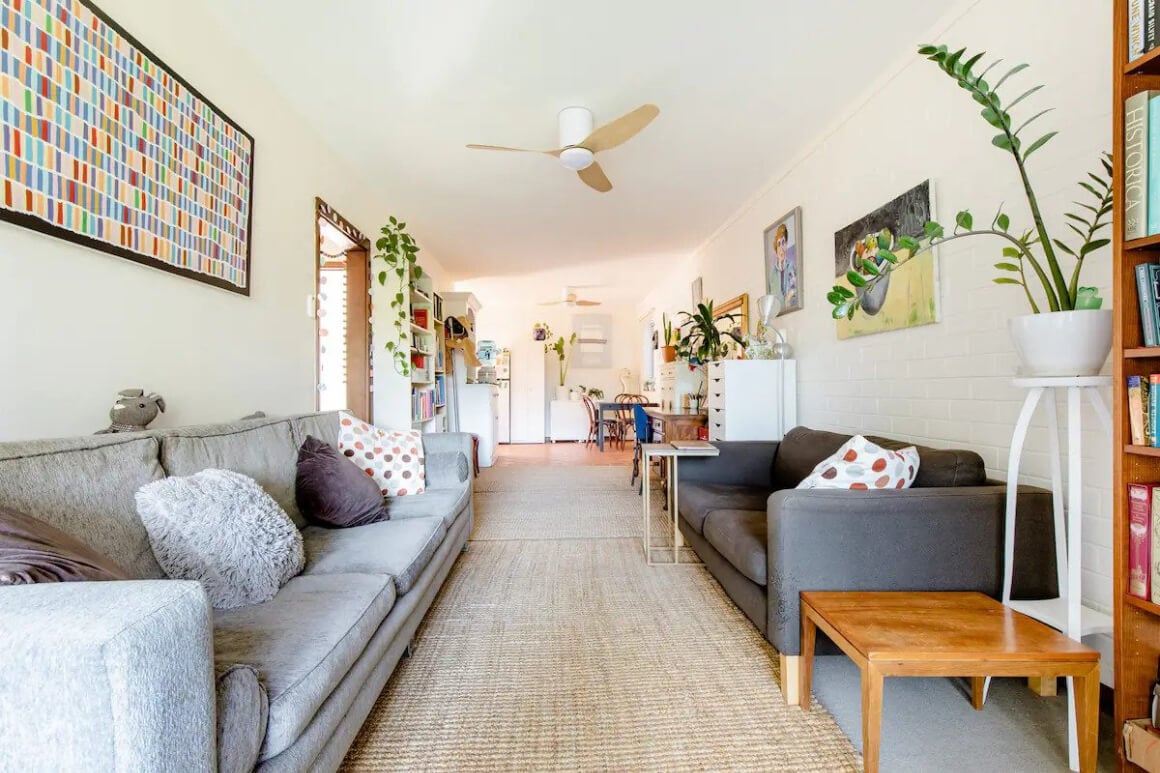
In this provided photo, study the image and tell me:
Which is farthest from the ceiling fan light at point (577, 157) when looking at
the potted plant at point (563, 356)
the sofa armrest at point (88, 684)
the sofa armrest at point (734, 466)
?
the potted plant at point (563, 356)

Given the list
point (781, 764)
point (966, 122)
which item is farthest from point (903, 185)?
point (781, 764)

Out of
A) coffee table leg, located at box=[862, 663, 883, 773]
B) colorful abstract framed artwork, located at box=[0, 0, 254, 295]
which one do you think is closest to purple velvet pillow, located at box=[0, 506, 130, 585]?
colorful abstract framed artwork, located at box=[0, 0, 254, 295]

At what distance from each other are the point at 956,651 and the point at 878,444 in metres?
1.16

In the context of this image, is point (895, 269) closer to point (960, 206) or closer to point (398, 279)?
point (960, 206)

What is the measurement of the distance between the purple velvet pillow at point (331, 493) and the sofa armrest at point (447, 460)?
626 mm

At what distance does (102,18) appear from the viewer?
1.51m

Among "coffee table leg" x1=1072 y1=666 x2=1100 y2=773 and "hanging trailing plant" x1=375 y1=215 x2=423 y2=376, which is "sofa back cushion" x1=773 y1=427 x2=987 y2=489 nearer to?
"coffee table leg" x1=1072 y1=666 x2=1100 y2=773

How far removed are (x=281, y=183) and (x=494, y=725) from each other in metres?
2.71

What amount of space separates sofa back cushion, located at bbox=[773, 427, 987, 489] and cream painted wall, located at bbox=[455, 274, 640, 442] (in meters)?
5.33

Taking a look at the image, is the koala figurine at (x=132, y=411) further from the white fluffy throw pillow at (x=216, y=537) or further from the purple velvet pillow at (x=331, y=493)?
the purple velvet pillow at (x=331, y=493)

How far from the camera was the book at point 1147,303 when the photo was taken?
110cm

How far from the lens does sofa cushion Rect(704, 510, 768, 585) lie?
169 cm

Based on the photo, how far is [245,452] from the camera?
1755 mm

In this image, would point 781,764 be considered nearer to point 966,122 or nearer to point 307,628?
point 307,628
